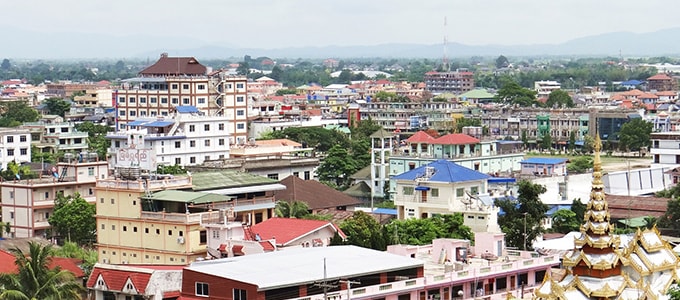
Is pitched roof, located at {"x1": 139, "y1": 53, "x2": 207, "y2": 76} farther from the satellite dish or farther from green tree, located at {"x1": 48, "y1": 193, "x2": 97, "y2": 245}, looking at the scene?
the satellite dish

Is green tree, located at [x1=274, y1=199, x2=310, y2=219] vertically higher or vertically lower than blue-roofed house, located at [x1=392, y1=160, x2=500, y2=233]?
lower

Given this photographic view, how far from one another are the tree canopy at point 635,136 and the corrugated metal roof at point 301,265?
74.1m

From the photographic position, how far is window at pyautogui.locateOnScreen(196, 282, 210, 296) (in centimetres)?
3462

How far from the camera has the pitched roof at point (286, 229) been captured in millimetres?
43156

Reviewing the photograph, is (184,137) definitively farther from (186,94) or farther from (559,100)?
(559,100)

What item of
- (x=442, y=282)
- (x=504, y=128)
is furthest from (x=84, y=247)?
(x=504, y=128)

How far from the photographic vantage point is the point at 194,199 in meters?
44.1

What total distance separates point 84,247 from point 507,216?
1664 cm

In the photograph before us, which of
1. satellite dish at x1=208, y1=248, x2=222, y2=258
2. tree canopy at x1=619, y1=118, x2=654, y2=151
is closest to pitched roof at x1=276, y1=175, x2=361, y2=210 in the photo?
satellite dish at x1=208, y1=248, x2=222, y2=258

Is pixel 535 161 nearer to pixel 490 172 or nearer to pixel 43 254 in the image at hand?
pixel 490 172

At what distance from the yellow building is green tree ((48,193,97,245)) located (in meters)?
6.11

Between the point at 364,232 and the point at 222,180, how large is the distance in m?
6.99

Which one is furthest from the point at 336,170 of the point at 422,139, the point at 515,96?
the point at 515,96

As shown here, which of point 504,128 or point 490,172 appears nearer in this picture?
point 490,172
